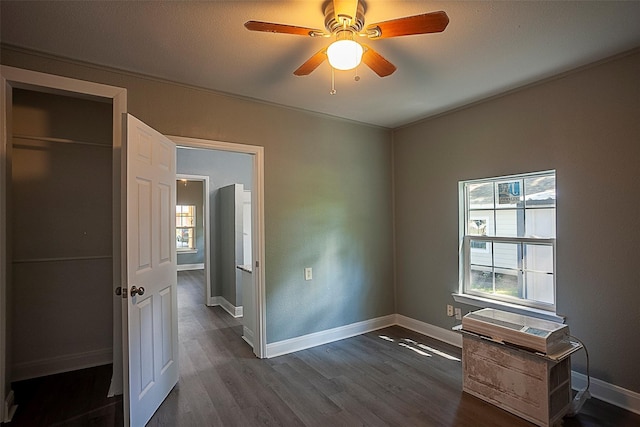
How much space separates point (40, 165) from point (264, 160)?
1986mm

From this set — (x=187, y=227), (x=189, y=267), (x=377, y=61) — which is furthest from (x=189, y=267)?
(x=377, y=61)

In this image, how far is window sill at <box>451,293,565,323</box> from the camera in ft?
8.94

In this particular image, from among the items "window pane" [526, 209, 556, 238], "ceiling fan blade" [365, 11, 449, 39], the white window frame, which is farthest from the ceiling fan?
"window pane" [526, 209, 556, 238]

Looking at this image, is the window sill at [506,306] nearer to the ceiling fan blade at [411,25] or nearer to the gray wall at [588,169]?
the gray wall at [588,169]

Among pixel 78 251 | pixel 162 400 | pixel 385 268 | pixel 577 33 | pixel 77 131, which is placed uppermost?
pixel 577 33

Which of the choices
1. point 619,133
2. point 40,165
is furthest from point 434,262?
point 40,165

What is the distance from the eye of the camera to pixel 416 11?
73.5 inches

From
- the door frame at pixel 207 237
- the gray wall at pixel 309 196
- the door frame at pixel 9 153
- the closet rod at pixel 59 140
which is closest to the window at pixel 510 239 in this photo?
the gray wall at pixel 309 196

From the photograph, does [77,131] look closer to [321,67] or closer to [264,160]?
[264,160]

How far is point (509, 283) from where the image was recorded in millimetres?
3109

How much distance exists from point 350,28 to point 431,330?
3.32 metres

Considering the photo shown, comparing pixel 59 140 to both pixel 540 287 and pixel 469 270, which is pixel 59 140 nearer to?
pixel 469 270

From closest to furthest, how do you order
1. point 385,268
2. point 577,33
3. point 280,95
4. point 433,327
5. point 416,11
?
point 416,11 < point 577,33 < point 280,95 < point 433,327 < point 385,268

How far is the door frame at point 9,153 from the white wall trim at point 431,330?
3.10 metres
